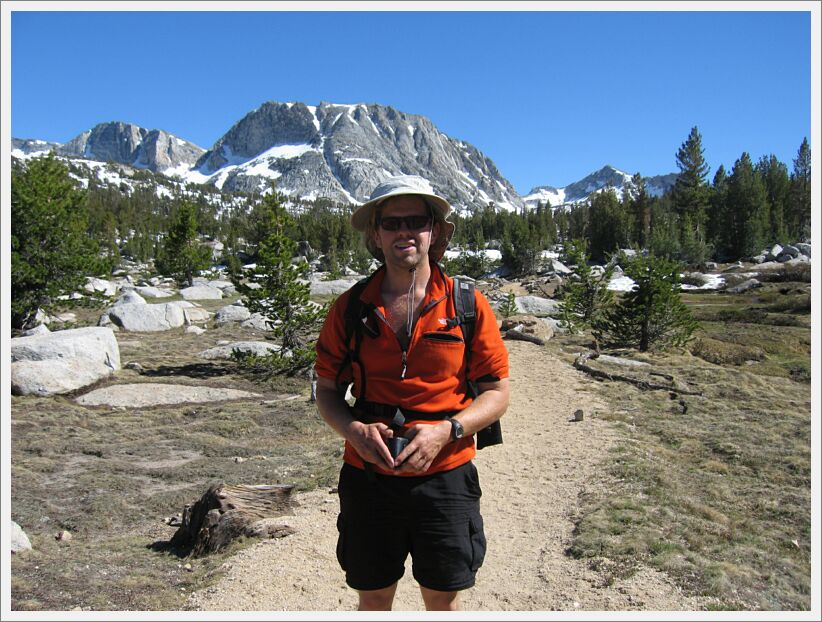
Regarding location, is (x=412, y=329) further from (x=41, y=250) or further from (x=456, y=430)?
(x=41, y=250)

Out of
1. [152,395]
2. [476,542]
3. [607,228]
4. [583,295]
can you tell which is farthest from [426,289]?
[607,228]

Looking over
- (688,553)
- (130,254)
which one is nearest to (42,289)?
(688,553)

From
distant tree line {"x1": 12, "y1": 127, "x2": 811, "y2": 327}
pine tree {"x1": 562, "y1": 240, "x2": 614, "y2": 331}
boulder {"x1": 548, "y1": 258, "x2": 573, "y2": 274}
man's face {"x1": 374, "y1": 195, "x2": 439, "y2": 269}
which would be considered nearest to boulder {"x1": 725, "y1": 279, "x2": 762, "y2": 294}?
distant tree line {"x1": 12, "y1": 127, "x2": 811, "y2": 327}

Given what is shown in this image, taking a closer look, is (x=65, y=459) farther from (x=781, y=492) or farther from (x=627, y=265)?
(x=627, y=265)

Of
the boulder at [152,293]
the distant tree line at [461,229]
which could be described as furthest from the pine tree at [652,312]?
the boulder at [152,293]

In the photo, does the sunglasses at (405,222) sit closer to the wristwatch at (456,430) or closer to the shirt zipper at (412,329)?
the shirt zipper at (412,329)

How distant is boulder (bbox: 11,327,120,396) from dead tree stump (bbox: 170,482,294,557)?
9885 mm

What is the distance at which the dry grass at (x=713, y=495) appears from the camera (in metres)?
5.57

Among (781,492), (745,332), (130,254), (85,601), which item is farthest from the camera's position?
(130,254)

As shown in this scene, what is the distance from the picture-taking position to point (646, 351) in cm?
2205

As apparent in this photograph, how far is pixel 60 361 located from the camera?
583 inches

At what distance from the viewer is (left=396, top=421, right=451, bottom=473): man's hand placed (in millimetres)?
2709

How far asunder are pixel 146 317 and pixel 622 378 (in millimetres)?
21946

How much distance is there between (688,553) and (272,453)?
7.05m
